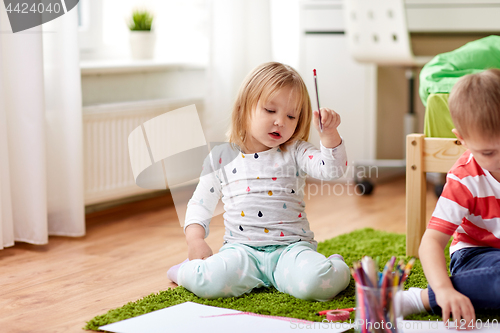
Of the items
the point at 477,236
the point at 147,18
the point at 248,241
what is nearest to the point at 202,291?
the point at 248,241

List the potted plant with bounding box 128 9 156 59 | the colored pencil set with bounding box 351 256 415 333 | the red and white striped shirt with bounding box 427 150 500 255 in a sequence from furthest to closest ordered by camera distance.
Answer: the potted plant with bounding box 128 9 156 59, the red and white striped shirt with bounding box 427 150 500 255, the colored pencil set with bounding box 351 256 415 333

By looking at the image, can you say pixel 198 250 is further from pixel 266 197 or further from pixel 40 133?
pixel 40 133

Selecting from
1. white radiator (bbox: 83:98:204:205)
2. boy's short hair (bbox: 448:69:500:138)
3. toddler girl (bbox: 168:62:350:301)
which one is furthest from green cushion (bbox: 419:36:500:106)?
white radiator (bbox: 83:98:204:205)

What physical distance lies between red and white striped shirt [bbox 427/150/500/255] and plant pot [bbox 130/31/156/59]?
5.03 ft

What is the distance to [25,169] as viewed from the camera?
168 cm

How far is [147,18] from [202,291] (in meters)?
1.41

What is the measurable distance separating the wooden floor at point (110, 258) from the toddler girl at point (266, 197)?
0.16 m

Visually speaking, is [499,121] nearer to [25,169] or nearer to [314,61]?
[25,169]

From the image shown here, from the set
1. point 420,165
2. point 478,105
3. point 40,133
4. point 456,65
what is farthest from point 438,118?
point 40,133

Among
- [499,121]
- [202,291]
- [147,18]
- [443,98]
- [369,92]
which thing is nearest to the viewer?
[499,121]

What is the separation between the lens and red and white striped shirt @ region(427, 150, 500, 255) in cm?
106

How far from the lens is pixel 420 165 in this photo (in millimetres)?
1458

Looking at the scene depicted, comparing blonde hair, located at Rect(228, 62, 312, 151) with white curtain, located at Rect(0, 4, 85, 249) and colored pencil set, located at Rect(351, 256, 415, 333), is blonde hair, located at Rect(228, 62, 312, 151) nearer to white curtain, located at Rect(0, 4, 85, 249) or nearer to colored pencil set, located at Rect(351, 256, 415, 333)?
colored pencil set, located at Rect(351, 256, 415, 333)

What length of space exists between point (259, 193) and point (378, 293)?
19.3 inches
